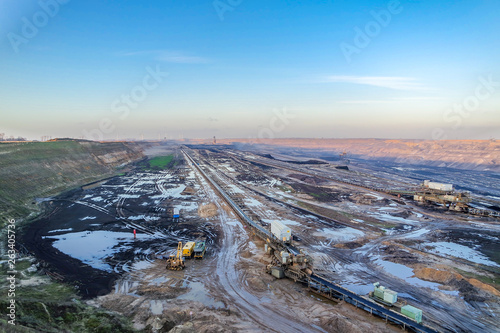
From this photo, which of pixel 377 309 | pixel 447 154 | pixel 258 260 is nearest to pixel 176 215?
pixel 258 260

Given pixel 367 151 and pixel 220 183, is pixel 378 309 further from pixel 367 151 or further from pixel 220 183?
pixel 367 151

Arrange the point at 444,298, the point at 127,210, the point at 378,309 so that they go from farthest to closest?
the point at 127,210, the point at 444,298, the point at 378,309

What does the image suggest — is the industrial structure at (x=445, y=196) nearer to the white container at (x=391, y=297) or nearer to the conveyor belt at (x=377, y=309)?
the white container at (x=391, y=297)

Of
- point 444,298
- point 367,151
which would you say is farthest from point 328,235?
point 367,151

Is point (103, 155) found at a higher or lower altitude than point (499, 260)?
higher

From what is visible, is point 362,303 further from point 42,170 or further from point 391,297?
point 42,170

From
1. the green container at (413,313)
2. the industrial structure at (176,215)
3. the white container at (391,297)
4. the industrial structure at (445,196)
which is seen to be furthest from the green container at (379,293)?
the industrial structure at (445,196)

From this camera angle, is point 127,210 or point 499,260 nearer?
point 499,260
